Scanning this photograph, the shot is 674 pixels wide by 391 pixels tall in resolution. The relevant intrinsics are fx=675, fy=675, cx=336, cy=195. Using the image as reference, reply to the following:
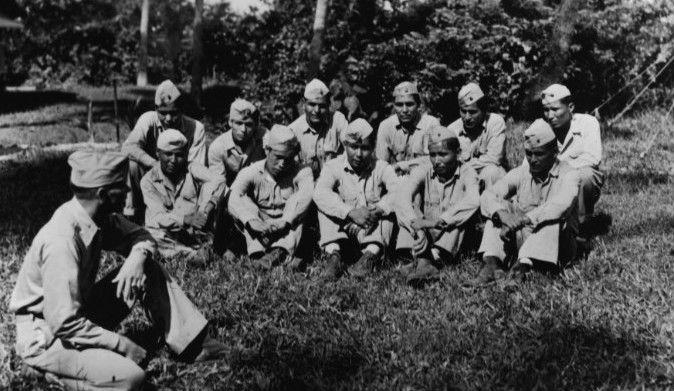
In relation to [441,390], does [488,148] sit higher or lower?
higher

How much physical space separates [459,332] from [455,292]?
33.5 inches

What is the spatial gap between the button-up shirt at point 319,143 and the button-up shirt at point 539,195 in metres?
2.33

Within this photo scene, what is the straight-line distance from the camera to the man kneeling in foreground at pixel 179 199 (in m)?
6.93

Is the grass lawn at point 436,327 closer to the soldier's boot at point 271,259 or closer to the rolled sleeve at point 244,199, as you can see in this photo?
the soldier's boot at point 271,259

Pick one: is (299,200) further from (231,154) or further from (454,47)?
(454,47)

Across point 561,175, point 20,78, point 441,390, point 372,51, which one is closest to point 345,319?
point 441,390

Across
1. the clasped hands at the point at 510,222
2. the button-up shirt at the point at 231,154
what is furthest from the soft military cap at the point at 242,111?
A: the clasped hands at the point at 510,222

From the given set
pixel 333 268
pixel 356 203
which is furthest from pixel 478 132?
pixel 333 268

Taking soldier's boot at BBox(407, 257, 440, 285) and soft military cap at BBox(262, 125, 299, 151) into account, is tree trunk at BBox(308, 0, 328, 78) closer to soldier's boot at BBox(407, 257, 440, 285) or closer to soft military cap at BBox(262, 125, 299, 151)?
soft military cap at BBox(262, 125, 299, 151)

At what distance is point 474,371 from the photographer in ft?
14.9

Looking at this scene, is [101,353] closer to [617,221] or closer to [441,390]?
[441,390]

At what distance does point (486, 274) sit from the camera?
6074mm

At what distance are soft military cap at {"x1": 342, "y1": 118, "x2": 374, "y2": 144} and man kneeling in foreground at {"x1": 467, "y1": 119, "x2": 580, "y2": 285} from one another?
1.32m

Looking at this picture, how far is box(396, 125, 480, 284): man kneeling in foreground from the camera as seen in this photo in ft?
21.1
